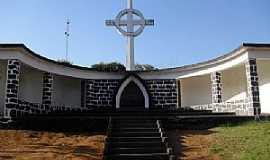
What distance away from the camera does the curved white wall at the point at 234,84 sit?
18.7 metres

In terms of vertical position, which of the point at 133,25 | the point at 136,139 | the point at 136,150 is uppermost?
the point at 133,25

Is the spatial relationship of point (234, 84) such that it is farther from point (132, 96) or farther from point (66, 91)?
point (66, 91)

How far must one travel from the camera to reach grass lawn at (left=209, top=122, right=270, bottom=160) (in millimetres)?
10250

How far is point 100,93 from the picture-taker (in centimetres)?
1977

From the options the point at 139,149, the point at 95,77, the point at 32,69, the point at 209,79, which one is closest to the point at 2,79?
the point at 32,69

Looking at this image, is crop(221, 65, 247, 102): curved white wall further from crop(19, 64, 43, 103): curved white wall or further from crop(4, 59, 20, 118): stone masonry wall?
crop(4, 59, 20, 118): stone masonry wall

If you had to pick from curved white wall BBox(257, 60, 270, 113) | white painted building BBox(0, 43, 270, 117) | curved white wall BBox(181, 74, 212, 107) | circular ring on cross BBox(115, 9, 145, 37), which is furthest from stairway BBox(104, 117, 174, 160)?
circular ring on cross BBox(115, 9, 145, 37)

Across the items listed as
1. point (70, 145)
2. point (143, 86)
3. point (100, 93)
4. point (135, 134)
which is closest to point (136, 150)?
point (135, 134)

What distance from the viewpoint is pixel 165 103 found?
65.0 feet

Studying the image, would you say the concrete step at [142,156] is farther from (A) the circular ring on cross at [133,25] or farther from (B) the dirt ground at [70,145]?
(A) the circular ring on cross at [133,25]

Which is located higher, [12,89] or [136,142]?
[12,89]

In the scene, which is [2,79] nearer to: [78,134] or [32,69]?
[32,69]

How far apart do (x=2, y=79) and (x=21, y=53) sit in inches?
89.3

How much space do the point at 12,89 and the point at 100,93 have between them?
562cm
